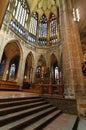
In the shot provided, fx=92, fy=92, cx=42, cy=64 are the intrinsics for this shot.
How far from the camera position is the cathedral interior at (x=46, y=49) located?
552 centimetres

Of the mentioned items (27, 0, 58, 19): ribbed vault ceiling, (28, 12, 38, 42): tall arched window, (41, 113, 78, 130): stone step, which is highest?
(27, 0, 58, 19): ribbed vault ceiling

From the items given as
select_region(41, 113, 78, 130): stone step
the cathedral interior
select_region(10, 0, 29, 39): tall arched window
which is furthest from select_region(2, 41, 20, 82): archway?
select_region(41, 113, 78, 130): stone step

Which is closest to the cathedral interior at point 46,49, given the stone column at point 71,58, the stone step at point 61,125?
the stone column at point 71,58

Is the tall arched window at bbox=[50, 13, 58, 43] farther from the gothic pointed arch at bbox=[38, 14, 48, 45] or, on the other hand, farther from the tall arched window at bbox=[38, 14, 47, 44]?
the tall arched window at bbox=[38, 14, 47, 44]

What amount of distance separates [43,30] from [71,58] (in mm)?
16608

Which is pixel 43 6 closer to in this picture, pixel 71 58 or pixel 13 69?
pixel 13 69

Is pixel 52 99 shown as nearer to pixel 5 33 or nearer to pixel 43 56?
pixel 5 33

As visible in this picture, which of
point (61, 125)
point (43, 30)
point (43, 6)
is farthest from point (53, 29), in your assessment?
point (61, 125)

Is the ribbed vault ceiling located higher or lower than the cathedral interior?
higher

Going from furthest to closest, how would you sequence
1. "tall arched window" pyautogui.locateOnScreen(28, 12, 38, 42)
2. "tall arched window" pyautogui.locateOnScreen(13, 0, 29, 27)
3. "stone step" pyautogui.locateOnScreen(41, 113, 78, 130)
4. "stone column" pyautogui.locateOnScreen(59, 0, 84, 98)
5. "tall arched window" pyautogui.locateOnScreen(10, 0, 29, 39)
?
"tall arched window" pyautogui.locateOnScreen(28, 12, 38, 42) → "tall arched window" pyautogui.locateOnScreen(13, 0, 29, 27) → "tall arched window" pyautogui.locateOnScreen(10, 0, 29, 39) → "stone column" pyautogui.locateOnScreen(59, 0, 84, 98) → "stone step" pyautogui.locateOnScreen(41, 113, 78, 130)

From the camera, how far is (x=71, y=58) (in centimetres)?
603

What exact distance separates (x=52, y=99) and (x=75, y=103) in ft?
4.54

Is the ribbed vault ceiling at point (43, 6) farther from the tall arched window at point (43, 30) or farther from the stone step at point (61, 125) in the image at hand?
the stone step at point (61, 125)

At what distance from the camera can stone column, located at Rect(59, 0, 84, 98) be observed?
546 centimetres
